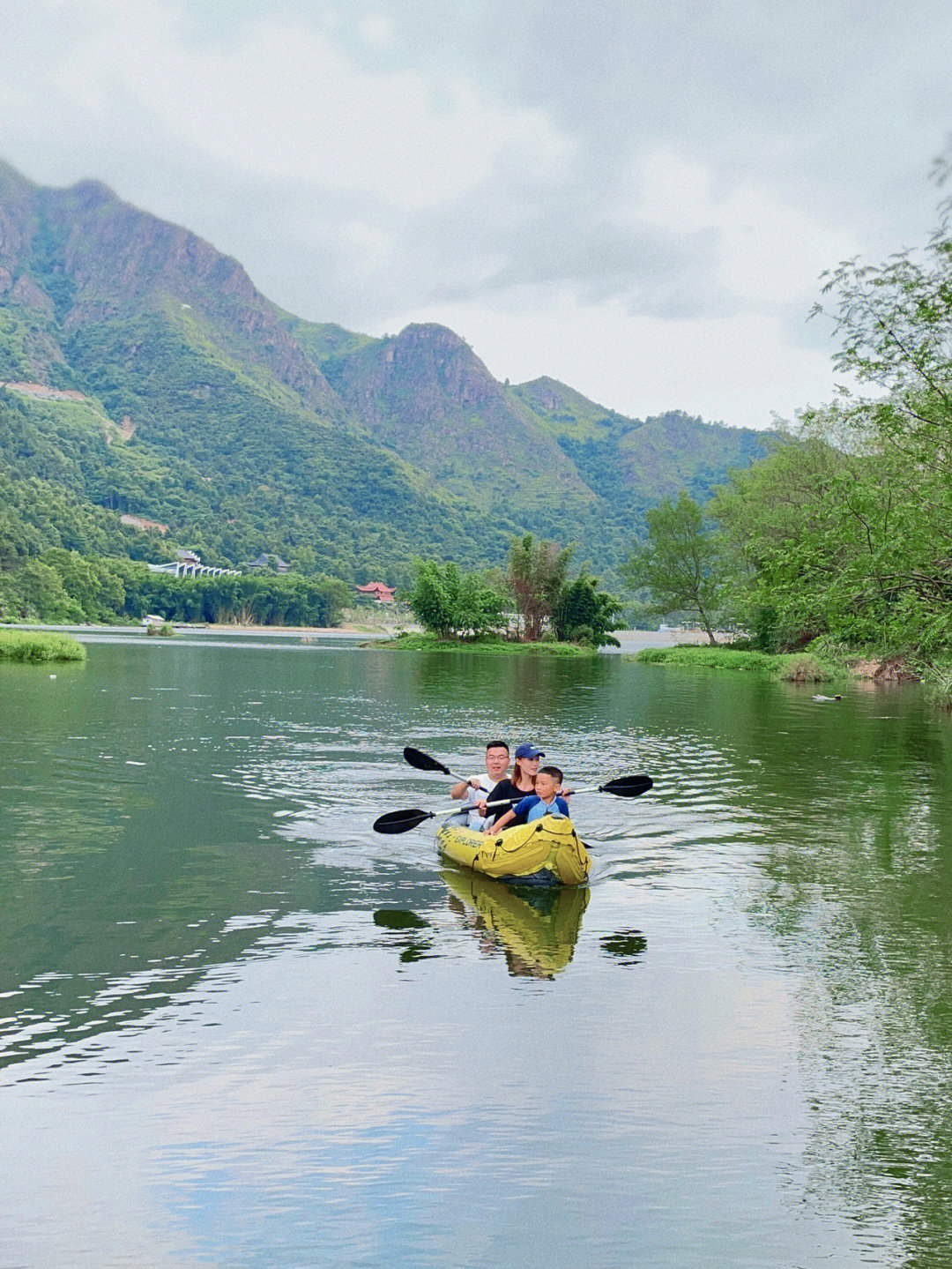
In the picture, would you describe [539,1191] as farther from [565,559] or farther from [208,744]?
[565,559]

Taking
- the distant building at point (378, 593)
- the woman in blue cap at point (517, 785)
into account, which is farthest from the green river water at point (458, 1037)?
the distant building at point (378, 593)

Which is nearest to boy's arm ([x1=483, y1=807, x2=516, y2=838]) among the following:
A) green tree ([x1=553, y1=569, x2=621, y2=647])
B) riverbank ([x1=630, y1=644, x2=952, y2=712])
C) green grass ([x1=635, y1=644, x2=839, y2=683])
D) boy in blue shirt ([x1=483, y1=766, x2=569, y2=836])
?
boy in blue shirt ([x1=483, y1=766, x2=569, y2=836])

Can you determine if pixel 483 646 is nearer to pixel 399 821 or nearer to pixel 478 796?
pixel 478 796

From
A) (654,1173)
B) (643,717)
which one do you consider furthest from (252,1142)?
(643,717)

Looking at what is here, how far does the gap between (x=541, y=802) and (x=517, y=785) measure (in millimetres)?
1514

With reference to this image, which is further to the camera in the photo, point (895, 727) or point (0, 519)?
point (0, 519)

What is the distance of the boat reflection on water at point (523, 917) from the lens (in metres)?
11.2

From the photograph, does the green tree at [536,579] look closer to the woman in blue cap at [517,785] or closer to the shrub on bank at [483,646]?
the shrub on bank at [483,646]

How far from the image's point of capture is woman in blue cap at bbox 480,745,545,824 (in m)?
15.8

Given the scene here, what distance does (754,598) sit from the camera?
2534 centimetres

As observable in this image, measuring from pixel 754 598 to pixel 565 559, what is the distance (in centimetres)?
8160

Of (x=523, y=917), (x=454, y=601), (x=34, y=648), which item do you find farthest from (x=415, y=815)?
(x=454, y=601)

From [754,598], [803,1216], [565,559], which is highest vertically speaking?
[565,559]

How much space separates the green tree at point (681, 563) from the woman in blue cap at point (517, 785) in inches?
3334
